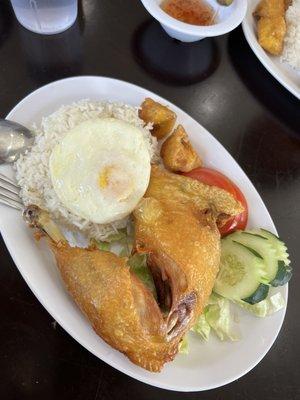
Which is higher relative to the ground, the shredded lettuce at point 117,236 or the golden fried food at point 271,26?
the golden fried food at point 271,26

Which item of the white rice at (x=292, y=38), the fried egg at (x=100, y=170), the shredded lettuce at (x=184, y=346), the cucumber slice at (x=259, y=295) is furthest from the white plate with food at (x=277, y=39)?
the shredded lettuce at (x=184, y=346)

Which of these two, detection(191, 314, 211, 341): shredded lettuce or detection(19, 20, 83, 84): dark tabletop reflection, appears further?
detection(19, 20, 83, 84): dark tabletop reflection

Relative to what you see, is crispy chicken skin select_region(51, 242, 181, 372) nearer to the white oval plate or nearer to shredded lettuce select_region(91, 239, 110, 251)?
the white oval plate

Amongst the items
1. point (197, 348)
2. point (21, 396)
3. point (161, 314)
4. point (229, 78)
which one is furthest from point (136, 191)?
point (229, 78)

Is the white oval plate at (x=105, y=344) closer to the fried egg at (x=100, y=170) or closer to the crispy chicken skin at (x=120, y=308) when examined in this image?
the crispy chicken skin at (x=120, y=308)

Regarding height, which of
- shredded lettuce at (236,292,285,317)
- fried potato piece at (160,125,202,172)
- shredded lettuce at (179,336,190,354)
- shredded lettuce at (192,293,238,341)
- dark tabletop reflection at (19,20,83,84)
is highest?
fried potato piece at (160,125,202,172)

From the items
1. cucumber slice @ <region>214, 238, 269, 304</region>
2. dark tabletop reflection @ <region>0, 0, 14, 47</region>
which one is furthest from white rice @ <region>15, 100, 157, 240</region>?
dark tabletop reflection @ <region>0, 0, 14, 47</region>
